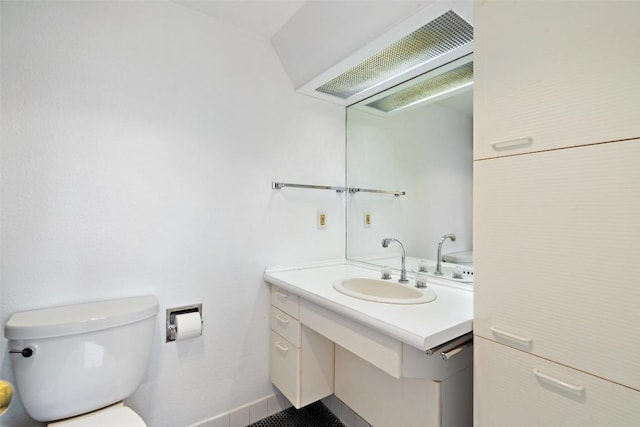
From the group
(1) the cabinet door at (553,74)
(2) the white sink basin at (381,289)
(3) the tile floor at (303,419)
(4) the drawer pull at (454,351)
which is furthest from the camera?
(3) the tile floor at (303,419)

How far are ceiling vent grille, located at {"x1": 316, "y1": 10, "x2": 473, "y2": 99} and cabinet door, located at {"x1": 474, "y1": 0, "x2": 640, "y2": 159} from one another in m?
0.31

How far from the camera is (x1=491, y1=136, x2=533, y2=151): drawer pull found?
A: 2.76ft

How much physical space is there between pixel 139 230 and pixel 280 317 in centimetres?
86

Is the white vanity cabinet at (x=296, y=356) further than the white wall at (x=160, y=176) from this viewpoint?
Yes

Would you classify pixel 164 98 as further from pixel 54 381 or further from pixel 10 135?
pixel 54 381

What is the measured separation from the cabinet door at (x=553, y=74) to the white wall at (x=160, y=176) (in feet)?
3.84

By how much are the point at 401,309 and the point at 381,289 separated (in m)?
0.47

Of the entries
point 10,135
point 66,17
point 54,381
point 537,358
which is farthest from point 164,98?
point 537,358

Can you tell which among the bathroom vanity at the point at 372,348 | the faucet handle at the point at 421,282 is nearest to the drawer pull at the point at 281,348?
the bathroom vanity at the point at 372,348

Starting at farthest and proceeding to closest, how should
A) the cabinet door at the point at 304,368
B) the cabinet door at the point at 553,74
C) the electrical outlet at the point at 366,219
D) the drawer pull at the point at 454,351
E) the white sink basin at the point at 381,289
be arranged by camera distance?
1. the electrical outlet at the point at 366,219
2. the cabinet door at the point at 304,368
3. the white sink basin at the point at 381,289
4. the drawer pull at the point at 454,351
5. the cabinet door at the point at 553,74

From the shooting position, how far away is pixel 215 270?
157 cm

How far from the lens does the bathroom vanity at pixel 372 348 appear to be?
3.29 feet

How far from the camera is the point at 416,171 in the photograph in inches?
72.9

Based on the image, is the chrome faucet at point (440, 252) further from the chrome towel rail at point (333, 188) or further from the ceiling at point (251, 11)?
the ceiling at point (251, 11)
